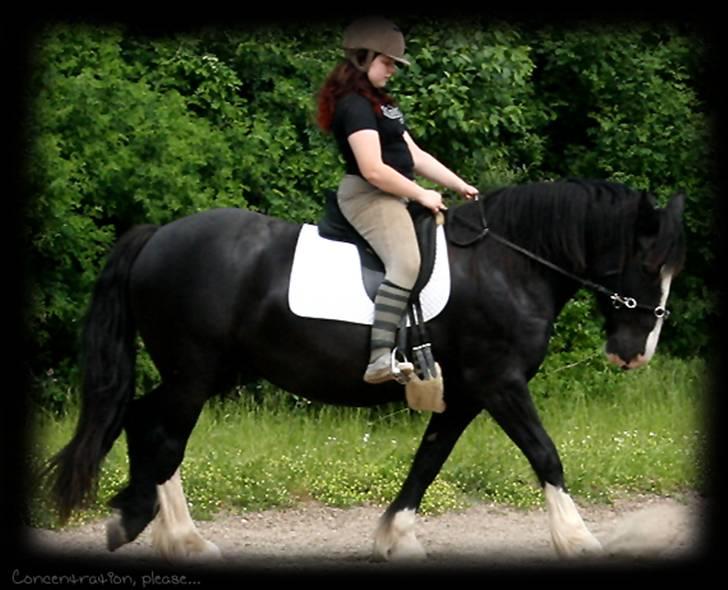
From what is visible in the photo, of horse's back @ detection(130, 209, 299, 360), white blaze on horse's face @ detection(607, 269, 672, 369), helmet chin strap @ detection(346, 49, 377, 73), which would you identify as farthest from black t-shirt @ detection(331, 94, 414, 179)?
white blaze on horse's face @ detection(607, 269, 672, 369)

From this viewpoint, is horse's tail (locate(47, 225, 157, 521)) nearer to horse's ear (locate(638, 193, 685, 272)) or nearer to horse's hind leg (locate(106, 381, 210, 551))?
horse's hind leg (locate(106, 381, 210, 551))

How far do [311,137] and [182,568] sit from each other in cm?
524

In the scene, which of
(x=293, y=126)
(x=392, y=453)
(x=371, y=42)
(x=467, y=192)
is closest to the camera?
(x=371, y=42)

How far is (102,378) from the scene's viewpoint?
6664 mm

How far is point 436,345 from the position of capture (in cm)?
656

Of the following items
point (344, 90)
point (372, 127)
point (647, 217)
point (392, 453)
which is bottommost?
point (392, 453)

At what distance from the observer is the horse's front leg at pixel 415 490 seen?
679 cm

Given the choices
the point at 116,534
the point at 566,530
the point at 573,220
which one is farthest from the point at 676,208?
the point at 116,534

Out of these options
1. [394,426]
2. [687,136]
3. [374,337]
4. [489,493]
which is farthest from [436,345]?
[687,136]

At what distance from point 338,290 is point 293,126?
467cm

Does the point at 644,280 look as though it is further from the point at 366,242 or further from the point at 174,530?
the point at 174,530

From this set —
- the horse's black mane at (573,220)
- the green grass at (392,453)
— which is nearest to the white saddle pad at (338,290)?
the horse's black mane at (573,220)

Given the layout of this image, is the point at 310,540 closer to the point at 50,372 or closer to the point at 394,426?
the point at 394,426

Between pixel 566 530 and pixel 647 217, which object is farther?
pixel 647 217
